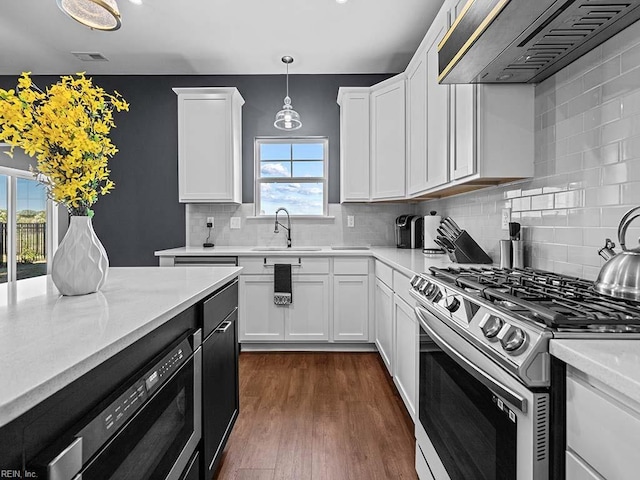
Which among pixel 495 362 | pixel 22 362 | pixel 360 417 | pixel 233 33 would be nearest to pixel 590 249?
pixel 495 362

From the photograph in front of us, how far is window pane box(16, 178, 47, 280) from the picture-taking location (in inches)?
178

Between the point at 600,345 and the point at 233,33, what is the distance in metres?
3.52

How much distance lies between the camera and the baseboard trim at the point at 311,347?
363cm

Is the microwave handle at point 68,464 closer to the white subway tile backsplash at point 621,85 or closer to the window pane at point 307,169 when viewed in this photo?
the white subway tile backsplash at point 621,85

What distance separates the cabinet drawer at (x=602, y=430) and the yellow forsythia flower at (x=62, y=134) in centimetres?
136

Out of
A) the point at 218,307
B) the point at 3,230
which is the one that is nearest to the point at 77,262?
the point at 218,307

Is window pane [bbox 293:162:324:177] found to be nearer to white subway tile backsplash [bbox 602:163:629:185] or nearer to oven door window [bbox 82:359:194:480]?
white subway tile backsplash [bbox 602:163:629:185]

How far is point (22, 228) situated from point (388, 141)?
417cm

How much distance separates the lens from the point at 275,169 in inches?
170

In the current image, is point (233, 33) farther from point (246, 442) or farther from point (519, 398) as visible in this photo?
point (519, 398)

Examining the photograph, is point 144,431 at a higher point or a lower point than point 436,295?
lower

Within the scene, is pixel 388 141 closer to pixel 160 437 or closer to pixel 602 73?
pixel 602 73

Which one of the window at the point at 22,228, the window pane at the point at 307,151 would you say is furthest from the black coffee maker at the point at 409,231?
the window at the point at 22,228

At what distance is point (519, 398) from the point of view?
0.90 meters
